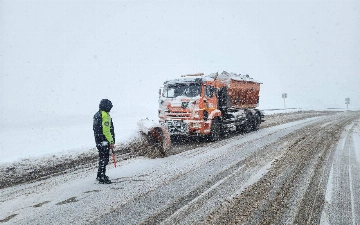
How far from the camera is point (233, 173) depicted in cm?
677

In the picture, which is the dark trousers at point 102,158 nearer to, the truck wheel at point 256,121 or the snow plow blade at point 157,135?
the snow plow blade at point 157,135

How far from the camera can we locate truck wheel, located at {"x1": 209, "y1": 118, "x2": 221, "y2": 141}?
→ 12096mm

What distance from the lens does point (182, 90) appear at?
38.8 ft

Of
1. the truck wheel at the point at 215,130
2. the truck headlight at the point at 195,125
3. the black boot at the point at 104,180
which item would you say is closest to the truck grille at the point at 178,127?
the truck headlight at the point at 195,125

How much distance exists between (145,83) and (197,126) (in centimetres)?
5715

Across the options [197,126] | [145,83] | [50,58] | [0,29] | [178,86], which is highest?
[0,29]

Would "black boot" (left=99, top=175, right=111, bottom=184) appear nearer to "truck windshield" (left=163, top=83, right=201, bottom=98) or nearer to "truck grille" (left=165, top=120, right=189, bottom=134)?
"truck grille" (left=165, top=120, right=189, bottom=134)

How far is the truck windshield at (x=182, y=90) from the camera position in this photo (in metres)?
11.7

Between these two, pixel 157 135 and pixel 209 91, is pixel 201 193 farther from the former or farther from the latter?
pixel 209 91

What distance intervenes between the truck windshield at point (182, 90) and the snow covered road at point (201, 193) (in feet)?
12.4

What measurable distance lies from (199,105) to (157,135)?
256cm

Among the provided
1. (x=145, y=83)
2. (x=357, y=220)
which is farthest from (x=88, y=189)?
(x=145, y=83)

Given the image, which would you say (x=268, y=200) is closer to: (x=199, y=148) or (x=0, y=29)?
(x=199, y=148)

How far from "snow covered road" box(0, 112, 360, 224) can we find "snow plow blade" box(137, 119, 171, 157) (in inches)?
27.6
